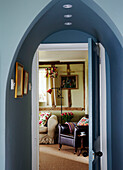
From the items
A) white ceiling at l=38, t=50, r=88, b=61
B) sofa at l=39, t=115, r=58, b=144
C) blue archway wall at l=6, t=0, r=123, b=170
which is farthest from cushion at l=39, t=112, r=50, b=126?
blue archway wall at l=6, t=0, r=123, b=170

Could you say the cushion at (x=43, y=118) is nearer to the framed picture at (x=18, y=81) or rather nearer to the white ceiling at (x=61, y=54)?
the white ceiling at (x=61, y=54)

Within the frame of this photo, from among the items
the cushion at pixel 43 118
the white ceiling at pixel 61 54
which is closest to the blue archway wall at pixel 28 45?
the white ceiling at pixel 61 54

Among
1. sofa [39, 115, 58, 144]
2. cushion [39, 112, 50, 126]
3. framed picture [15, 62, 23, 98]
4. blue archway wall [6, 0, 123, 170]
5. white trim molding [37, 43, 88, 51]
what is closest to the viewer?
blue archway wall [6, 0, 123, 170]

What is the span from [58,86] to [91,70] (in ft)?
18.6

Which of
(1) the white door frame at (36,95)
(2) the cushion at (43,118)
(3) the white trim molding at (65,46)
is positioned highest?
(3) the white trim molding at (65,46)

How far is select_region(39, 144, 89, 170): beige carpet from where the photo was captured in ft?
15.3

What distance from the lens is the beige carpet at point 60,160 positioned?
4.66 meters

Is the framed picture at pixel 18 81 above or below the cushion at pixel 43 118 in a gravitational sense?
above

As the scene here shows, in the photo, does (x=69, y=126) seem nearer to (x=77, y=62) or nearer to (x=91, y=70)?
(x=77, y=62)

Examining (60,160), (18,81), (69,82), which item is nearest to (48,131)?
(60,160)

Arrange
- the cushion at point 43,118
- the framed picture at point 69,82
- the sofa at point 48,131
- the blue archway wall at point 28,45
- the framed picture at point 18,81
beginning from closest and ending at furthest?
the blue archway wall at point 28,45 → the framed picture at point 18,81 → the sofa at point 48,131 → the cushion at point 43,118 → the framed picture at point 69,82

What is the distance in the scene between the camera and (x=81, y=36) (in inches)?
133

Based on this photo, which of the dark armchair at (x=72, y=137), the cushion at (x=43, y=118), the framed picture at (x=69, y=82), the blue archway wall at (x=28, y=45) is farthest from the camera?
the framed picture at (x=69, y=82)

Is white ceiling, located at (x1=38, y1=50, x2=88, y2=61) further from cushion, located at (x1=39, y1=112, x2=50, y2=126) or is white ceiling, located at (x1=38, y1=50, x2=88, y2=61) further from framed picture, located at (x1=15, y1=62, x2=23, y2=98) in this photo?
framed picture, located at (x1=15, y1=62, x2=23, y2=98)
